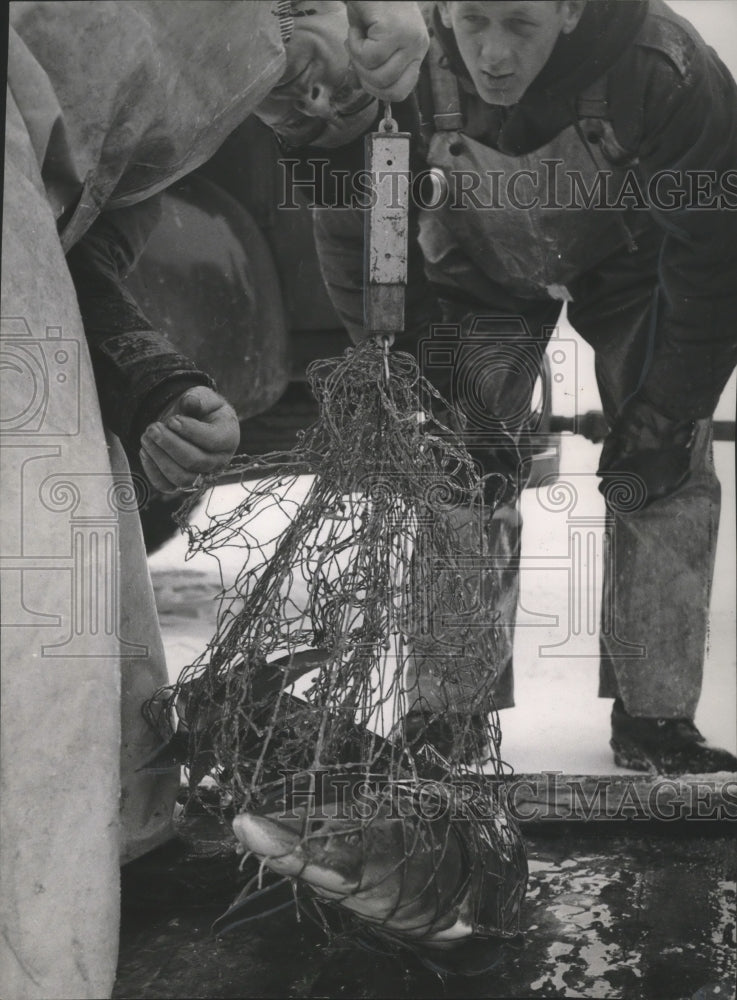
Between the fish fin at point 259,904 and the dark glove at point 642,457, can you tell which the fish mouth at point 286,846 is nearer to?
the fish fin at point 259,904

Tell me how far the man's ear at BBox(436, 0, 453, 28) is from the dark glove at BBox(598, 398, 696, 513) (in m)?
0.56

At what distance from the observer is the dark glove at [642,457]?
5.83ft

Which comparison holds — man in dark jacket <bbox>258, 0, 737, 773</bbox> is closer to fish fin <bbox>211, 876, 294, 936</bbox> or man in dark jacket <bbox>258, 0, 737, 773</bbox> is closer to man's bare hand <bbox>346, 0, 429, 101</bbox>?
man's bare hand <bbox>346, 0, 429, 101</bbox>

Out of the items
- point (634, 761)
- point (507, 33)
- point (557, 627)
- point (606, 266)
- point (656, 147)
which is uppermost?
point (507, 33)

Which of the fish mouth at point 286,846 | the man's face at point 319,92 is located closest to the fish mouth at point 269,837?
the fish mouth at point 286,846

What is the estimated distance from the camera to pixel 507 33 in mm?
1505

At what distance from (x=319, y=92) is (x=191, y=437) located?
1.45 feet

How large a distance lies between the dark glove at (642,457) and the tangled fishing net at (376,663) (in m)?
0.30

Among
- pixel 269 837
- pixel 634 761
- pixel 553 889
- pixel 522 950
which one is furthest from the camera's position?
pixel 634 761

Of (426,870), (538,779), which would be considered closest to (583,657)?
(538,779)

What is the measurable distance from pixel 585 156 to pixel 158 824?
1001 millimetres

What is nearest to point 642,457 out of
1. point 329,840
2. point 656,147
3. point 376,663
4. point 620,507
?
point 620,507

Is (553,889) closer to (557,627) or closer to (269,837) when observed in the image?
(557,627)

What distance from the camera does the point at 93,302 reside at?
160 cm
